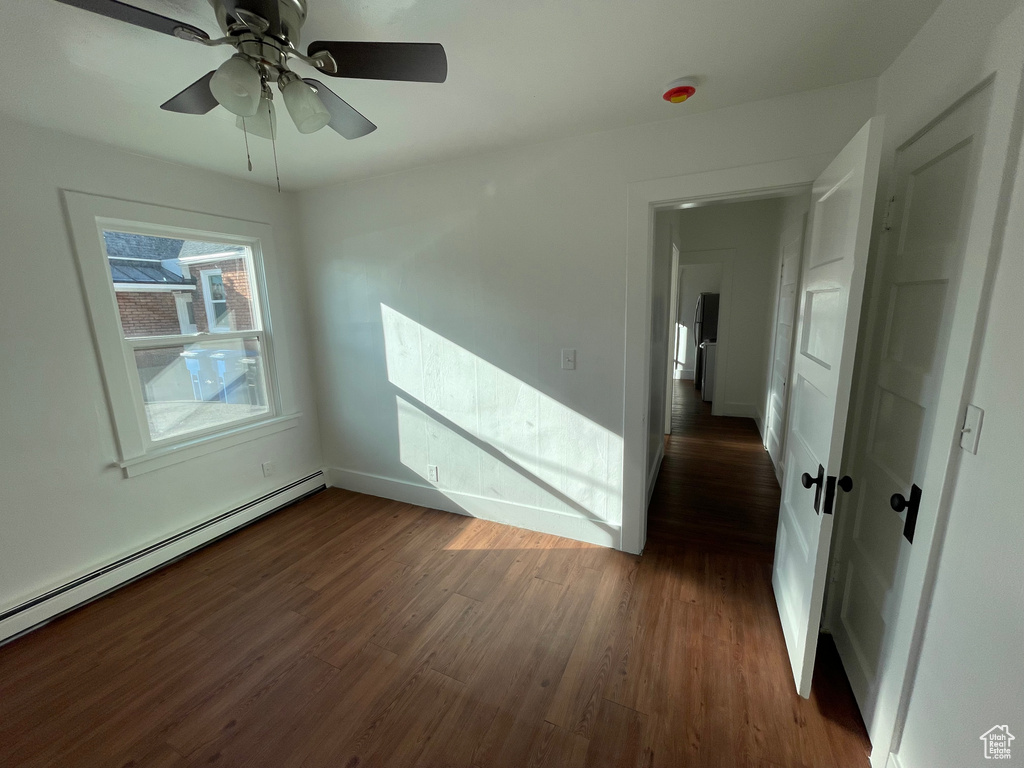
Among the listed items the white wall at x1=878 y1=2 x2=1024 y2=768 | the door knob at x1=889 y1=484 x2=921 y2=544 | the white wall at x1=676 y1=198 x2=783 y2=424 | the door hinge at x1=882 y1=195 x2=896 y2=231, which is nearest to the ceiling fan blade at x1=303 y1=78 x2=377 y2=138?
the white wall at x1=878 y1=2 x2=1024 y2=768

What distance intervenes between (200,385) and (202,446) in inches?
15.8

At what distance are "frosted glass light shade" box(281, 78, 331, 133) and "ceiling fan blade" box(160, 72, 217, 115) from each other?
26 centimetres

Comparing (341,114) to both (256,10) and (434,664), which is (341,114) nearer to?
(256,10)

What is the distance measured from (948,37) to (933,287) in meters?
0.70

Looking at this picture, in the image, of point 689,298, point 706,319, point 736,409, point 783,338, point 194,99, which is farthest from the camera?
point 689,298

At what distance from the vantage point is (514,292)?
2.45 metres

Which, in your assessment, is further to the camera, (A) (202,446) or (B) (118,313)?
(A) (202,446)

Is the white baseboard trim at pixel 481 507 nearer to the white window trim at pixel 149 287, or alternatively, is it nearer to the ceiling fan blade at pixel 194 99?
the white window trim at pixel 149 287

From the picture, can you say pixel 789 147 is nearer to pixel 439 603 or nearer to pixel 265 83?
pixel 265 83

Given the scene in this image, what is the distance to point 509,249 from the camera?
2.41 metres

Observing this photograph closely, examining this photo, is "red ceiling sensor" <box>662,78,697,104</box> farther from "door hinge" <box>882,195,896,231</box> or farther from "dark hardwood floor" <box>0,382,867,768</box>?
"dark hardwood floor" <box>0,382,867,768</box>

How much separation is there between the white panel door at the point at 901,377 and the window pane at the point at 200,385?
3530mm

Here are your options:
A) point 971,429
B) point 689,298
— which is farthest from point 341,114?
point 689,298

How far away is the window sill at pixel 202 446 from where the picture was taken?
90.1 inches
